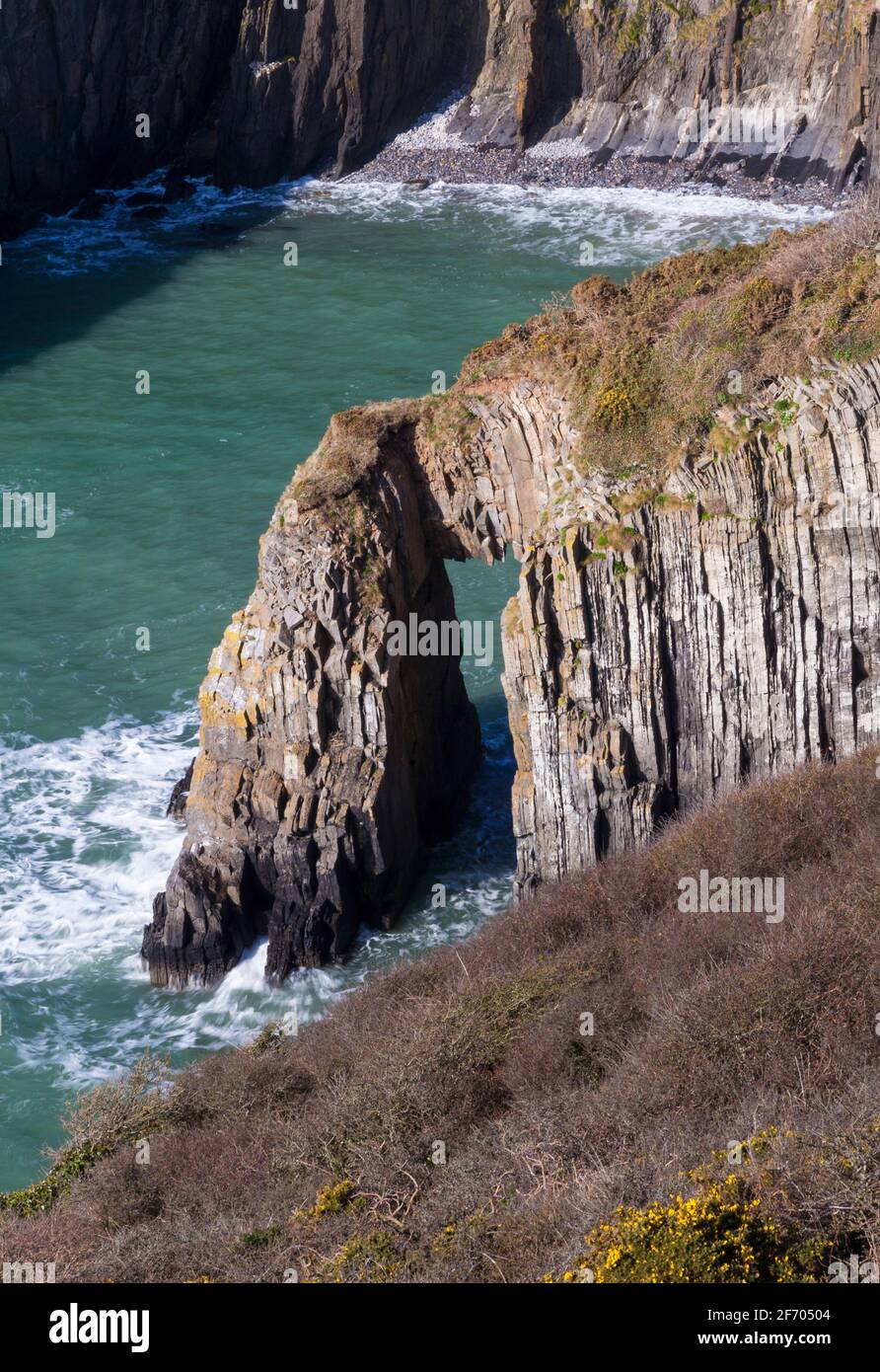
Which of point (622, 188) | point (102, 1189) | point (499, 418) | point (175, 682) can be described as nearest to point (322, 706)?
point (499, 418)

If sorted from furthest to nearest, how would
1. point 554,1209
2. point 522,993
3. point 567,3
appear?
point 567,3, point 522,993, point 554,1209

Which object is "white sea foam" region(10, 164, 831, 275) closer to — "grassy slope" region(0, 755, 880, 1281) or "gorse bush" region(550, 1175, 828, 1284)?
"grassy slope" region(0, 755, 880, 1281)

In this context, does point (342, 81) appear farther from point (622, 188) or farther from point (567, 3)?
point (622, 188)

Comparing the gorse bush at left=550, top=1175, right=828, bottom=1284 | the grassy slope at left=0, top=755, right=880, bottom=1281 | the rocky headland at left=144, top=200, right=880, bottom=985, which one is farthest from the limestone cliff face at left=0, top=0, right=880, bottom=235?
the gorse bush at left=550, top=1175, right=828, bottom=1284

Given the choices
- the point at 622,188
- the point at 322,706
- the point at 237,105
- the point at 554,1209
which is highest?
the point at 237,105

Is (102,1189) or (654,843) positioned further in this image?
(654,843)

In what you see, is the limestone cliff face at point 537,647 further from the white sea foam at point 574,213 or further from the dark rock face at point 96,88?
the dark rock face at point 96,88

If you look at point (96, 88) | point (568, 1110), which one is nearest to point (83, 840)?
point (568, 1110)
